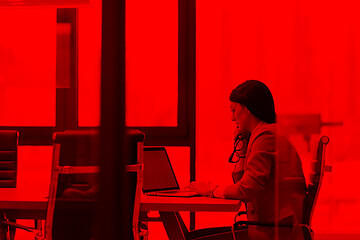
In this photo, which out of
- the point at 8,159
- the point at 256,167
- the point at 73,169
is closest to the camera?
the point at 73,169

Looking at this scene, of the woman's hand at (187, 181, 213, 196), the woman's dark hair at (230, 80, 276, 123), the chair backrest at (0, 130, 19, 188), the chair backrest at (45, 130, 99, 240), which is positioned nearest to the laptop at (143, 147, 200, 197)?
the woman's hand at (187, 181, 213, 196)

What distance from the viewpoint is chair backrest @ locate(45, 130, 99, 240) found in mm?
2389

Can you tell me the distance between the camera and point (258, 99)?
2.81 meters

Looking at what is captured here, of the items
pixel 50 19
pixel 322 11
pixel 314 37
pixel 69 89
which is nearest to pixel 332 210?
pixel 314 37

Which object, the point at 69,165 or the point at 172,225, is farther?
the point at 172,225

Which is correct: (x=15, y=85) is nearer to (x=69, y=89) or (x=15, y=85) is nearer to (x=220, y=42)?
(x=69, y=89)

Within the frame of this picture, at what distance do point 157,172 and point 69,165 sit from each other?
0.94 meters

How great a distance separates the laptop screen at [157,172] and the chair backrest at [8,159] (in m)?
1.10

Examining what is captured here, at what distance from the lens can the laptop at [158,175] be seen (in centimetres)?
324

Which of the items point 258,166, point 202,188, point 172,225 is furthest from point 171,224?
point 258,166

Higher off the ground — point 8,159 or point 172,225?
point 8,159

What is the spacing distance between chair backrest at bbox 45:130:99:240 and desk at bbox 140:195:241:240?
1.46 ft

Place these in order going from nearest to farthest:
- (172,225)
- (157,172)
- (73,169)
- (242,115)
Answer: (73,169), (242,115), (172,225), (157,172)

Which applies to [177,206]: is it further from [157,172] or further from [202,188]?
[157,172]
